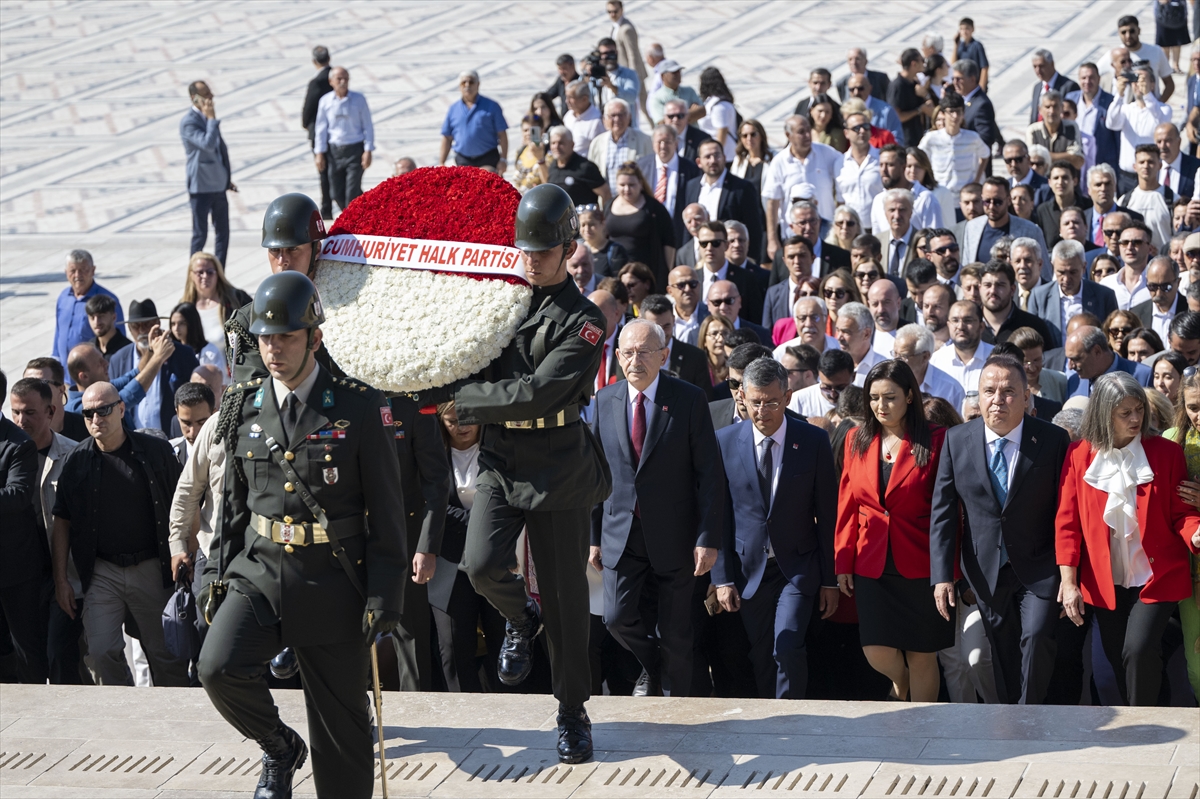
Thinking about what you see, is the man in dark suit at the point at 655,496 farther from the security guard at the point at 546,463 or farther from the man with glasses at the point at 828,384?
the security guard at the point at 546,463

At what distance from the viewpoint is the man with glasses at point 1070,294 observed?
32.4 ft

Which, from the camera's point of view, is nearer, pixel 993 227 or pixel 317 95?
pixel 993 227

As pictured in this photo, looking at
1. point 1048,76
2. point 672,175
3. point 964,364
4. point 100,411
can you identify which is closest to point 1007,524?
point 964,364

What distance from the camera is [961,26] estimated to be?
19109 millimetres

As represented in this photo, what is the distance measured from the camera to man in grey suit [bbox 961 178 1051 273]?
11.1 metres

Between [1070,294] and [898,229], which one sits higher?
[898,229]

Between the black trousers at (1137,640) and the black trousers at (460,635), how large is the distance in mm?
2881

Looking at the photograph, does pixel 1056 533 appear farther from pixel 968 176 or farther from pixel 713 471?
pixel 968 176

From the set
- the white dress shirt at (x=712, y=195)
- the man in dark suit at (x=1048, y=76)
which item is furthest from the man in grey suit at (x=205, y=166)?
the man in dark suit at (x=1048, y=76)

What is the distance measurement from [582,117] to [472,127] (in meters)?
1.74

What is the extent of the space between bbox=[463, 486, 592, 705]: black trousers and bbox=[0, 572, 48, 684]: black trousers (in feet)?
11.5

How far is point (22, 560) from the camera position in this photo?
8.00m

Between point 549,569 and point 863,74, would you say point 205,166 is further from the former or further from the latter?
point 549,569

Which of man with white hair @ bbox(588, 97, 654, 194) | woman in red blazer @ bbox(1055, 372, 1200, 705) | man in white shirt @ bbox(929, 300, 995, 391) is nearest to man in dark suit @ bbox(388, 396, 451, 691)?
woman in red blazer @ bbox(1055, 372, 1200, 705)
